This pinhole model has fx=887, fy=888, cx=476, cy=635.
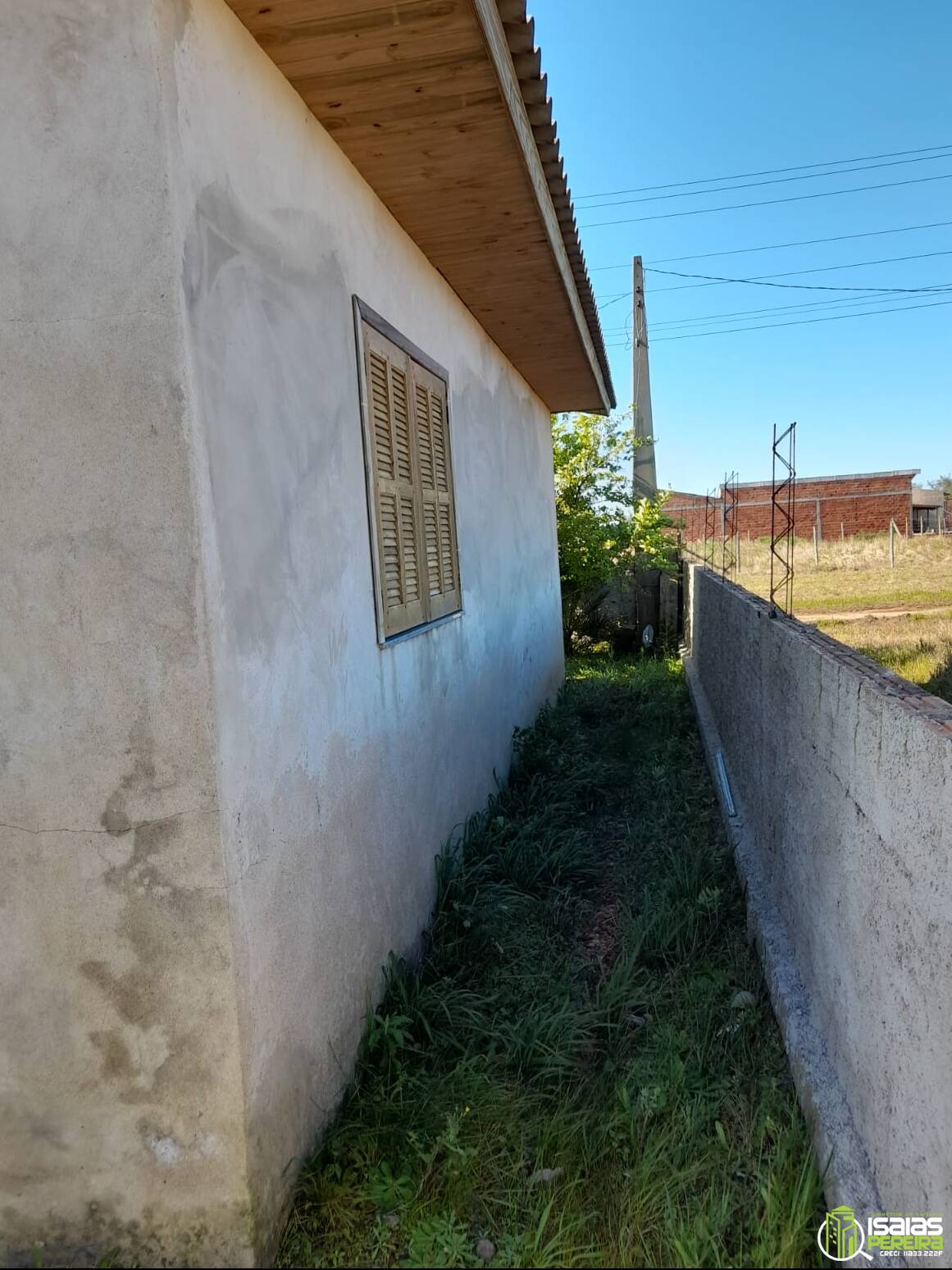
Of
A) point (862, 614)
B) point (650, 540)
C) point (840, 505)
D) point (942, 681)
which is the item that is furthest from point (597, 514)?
point (840, 505)

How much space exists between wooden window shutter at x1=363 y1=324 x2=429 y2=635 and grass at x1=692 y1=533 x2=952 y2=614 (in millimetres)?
7571

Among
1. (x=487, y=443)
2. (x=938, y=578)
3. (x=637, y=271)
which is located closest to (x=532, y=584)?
(x=487, y=443)

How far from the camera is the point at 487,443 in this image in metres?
6.29

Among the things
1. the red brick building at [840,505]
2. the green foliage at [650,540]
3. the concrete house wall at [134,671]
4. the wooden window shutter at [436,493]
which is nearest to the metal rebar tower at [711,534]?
the green foliage at [650,540]

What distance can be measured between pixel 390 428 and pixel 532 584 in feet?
14.5

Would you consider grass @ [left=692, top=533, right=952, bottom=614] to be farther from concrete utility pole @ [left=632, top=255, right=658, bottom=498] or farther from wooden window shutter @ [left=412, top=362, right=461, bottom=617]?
wooden window shutter @ [left=412, top=362, right=461, bottom=617]

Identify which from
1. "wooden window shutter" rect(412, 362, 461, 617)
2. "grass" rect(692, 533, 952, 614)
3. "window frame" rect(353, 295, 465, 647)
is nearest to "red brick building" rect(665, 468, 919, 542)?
"grass" rect(692, 533, 952, 614)

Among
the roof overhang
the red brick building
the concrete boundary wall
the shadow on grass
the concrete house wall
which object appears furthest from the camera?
the red brick building

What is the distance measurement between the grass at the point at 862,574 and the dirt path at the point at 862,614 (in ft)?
0.74

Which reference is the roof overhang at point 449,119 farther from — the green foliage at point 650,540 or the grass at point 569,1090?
the green foliage at point 650,540

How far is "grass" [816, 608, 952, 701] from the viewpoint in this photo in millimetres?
7191

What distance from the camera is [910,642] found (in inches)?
367

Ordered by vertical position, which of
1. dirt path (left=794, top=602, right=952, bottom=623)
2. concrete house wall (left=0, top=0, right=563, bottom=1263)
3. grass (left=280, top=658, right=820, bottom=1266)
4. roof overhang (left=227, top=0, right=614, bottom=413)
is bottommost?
grass (left=280, top=658, right=820, bottom=1266)

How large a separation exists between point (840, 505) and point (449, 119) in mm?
31146
